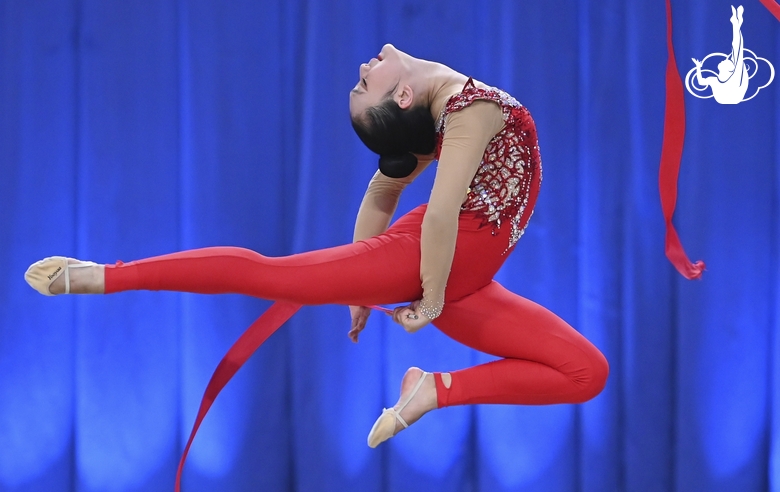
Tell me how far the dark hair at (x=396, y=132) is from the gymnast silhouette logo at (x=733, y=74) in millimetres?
1535

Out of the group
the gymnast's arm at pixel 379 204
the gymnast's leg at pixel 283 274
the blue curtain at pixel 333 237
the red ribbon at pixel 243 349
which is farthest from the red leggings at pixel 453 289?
the blue curtain at pixel 333 237

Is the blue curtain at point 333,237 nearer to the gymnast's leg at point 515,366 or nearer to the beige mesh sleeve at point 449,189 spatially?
the gymnast's leg at point 515,366

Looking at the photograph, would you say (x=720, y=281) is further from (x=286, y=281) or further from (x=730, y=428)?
(x=286, y=281)

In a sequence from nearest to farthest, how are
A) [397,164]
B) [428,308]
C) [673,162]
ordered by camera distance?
[428,308] < [397,164] < [673,162]

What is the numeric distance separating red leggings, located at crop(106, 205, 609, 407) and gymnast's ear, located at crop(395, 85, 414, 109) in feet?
0.82

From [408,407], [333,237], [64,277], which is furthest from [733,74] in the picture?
[64,277]

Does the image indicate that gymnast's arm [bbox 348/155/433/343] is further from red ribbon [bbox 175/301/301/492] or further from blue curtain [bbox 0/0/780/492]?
blue curtain [bbox 0/0/780/492]

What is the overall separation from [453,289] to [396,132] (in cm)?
40

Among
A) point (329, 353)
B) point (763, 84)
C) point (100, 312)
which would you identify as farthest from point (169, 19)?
point (763, 84)

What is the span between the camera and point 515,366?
2.05 meters

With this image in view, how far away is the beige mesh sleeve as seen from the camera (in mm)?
1904

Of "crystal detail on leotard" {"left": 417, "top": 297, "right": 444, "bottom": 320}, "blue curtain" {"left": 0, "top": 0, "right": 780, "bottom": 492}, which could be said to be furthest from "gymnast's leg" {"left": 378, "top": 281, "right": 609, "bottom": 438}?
"blue curtain" {"left": 0, "top": 0, "right": 780, "bottom": 492}

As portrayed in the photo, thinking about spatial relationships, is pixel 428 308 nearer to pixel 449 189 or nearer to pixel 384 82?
pixel 449 189

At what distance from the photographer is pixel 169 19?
3139 millimetres
